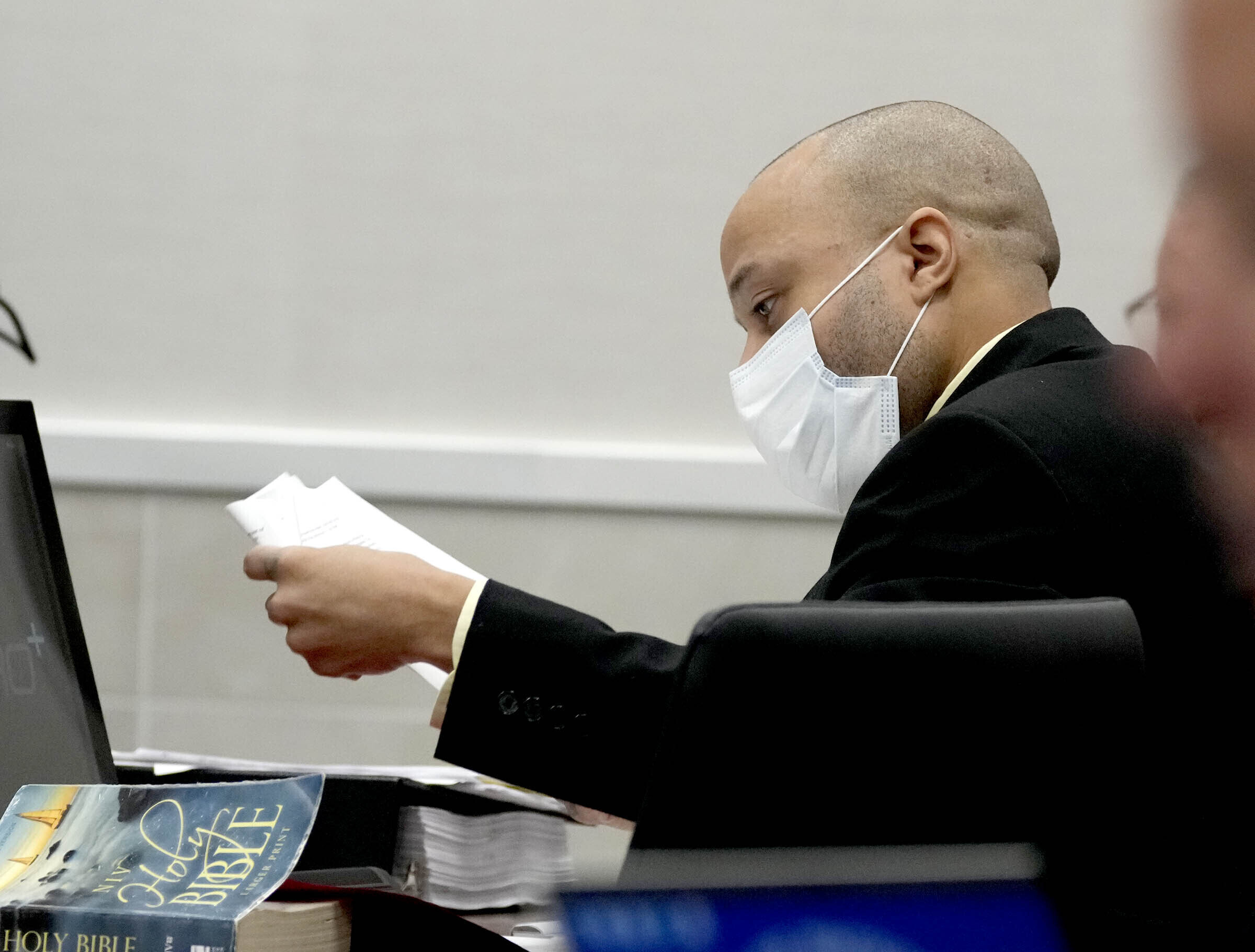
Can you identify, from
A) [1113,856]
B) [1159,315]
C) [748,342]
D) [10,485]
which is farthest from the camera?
[748,342]

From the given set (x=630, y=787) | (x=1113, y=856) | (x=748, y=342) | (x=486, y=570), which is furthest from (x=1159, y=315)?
(x=486, y=570)

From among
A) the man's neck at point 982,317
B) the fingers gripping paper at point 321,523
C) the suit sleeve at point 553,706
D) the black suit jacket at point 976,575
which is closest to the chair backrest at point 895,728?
the black suit jacket at point 976,575

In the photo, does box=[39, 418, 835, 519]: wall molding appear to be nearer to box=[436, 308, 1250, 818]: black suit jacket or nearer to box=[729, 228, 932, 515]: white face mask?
box=[729, 228, 932, 515]: white face mask

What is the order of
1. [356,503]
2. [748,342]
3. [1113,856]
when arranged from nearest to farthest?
[1113,856] < [356,503] < [748,342]

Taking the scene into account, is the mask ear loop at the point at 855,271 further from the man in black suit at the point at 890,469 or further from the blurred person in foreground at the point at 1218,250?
the blurred person in foreground at the point at 1218,250

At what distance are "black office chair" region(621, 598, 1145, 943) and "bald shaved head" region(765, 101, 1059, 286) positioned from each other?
2.78ft

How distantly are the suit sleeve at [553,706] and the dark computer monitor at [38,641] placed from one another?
0.25m

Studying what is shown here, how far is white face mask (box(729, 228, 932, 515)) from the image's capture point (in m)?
1.36

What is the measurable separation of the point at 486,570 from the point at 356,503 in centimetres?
85

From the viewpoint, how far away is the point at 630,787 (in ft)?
3.10

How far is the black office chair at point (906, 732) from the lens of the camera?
0.50 metres

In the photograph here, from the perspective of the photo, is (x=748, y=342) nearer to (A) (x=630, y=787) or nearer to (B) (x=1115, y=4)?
(A) (x=630, y=787)

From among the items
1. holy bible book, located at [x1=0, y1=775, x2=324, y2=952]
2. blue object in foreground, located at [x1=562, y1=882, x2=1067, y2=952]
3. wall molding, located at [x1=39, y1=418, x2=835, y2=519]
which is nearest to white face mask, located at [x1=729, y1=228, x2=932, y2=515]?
wall molding, located at [x1=39, y1=418, x2=835, y2=519]

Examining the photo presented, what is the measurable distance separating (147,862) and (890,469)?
576mm
